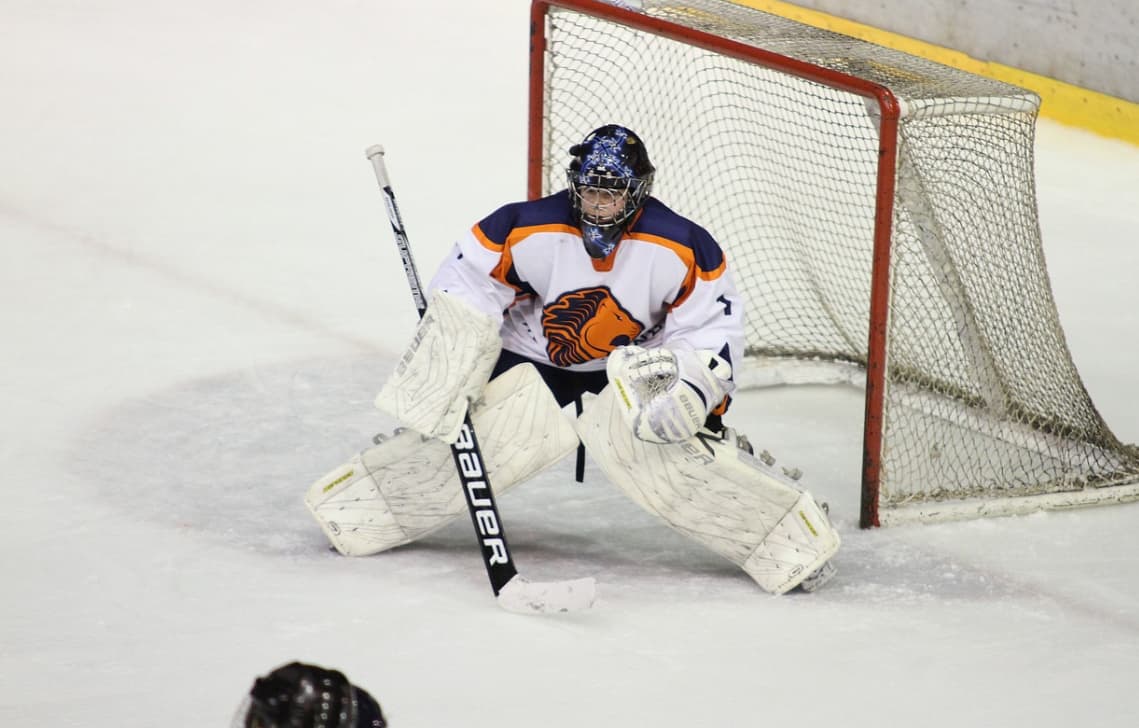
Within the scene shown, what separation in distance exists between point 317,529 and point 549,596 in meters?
0.59

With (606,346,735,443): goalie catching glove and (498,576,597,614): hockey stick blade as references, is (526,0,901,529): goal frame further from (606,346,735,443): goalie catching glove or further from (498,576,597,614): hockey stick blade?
(498,576,597,614): hockey stick blade

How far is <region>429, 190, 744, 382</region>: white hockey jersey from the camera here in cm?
292

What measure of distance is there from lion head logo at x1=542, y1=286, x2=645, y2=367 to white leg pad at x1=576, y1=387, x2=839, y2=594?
0.52 feet

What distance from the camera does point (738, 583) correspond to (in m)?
2.95

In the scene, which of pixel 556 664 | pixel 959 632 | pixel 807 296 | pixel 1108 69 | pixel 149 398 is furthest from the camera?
pixel 1108 69

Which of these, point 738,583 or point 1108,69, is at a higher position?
point 1108,69

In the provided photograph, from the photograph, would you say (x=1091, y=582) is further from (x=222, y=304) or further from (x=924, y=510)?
(x=222, y=304)

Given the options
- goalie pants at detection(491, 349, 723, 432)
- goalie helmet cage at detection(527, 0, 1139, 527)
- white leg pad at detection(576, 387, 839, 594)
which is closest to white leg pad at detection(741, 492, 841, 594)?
white leg pad at detection(576, 387, 839, 594)

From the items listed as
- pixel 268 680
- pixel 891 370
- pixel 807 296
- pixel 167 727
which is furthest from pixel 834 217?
pixel 268 680

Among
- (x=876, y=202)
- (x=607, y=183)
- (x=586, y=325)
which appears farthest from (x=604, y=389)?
(x=876, y=202)

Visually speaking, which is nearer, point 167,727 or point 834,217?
point 167,727

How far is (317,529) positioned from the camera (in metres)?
3.13

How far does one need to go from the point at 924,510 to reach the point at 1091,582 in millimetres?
376

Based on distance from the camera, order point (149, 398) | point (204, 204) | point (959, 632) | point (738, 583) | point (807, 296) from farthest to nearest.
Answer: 1. point (204, 204)
2. point (807, 296)
3. point (149, 398)
4. point (738, 583)
5. point (959, 632)
